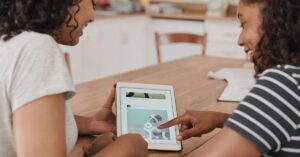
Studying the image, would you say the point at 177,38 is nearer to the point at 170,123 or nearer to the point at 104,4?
the point at 104,4

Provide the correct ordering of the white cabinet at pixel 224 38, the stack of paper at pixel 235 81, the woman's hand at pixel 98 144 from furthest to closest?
1. the white cabinet at pixel 224 38
2. the stack of paper at pixel 235 81
3. the woman's hand at pixel 98 144

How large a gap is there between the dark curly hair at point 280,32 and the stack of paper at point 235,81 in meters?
0.82

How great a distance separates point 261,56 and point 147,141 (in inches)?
15.3

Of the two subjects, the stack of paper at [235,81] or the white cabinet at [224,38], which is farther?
the white cabinet at [224,38]

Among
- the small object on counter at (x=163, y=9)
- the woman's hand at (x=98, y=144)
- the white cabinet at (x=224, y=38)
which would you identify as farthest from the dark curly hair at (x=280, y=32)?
the small object on counter at (x=163, y=9)

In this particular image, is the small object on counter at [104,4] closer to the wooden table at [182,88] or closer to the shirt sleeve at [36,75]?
the wooden table at [182,88]

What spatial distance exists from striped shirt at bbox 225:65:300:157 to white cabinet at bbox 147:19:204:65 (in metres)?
3.67

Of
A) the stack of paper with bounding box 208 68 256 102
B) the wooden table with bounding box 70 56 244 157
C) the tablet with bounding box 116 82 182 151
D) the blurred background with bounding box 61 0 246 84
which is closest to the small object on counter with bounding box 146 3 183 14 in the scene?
the blurred background with bounding box 61 0 246 84

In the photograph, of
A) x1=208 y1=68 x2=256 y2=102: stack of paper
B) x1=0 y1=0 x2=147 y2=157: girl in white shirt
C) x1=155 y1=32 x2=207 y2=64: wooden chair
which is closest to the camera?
x1=0 y1=0 x2=147 y2=157: girl in white shirt

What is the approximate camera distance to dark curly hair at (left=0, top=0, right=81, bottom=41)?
2.89 feet

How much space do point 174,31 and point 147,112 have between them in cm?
345

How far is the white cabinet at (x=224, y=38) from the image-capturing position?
432 centimetres

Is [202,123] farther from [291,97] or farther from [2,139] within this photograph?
[2,139]

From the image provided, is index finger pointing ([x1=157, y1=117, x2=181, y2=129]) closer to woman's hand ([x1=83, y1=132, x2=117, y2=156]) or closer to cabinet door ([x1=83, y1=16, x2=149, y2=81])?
woman's hand ([x1=83, y1=132, x2=117, y2=156])
